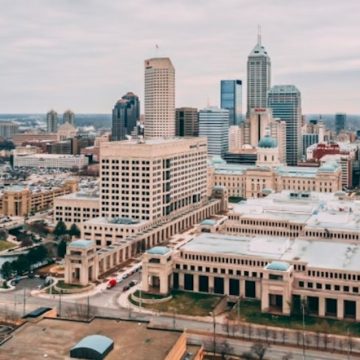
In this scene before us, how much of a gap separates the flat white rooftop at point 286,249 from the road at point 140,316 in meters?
12.4

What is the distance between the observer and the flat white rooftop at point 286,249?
8444 cm

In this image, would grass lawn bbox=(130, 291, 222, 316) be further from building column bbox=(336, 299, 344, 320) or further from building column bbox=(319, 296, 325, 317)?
building column bbox=(336, 299, 344, 320)

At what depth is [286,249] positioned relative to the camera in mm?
91562

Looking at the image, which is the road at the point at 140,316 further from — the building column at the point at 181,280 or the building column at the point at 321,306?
the building column at the point at 181,280

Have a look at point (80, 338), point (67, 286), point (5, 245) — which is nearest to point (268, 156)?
point (5, 245)

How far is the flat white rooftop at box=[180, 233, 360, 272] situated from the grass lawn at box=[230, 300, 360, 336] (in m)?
8.47

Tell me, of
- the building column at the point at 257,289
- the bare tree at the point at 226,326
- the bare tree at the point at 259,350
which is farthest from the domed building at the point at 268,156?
the bare tree at the point at 259,350

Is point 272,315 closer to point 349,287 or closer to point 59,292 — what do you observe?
point 349,287

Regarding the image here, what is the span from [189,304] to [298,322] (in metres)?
14.3

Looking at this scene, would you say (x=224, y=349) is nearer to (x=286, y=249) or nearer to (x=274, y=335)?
(x=274, y=335)

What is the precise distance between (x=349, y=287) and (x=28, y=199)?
92981 millimetres

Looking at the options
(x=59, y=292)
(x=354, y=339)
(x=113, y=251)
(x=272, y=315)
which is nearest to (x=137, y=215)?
(x=113, y=251)

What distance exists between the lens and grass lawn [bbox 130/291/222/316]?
7805cm

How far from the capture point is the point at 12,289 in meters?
88.2
